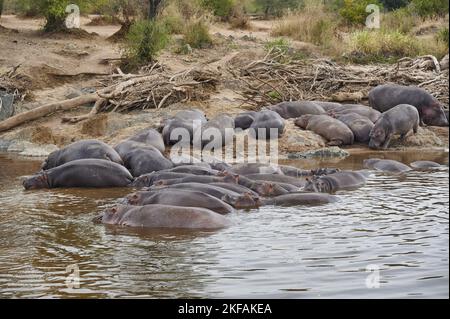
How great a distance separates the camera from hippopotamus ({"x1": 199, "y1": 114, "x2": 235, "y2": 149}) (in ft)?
47.3

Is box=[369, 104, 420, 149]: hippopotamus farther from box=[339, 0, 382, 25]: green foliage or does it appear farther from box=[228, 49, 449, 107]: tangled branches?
box=[339, 0, 382, 25]: green foliage

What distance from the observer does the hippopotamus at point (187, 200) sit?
9.23 m

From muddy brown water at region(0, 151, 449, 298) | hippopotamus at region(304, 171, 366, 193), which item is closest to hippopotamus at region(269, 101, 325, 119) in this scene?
hippopotamus at region(304, 171, 366, 193)

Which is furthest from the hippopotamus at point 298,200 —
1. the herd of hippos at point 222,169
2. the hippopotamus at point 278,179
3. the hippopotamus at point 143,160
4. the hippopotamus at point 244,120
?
the hippopotamus at point 244,120

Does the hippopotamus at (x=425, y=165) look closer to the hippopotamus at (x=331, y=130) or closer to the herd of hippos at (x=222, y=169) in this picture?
the herd of hippos at (x=222, y=169)

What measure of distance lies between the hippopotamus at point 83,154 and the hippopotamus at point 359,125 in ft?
16.2

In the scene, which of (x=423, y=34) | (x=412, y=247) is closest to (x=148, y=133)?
(x=412, y=247)

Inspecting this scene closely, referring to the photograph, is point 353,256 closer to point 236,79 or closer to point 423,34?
point 236,79

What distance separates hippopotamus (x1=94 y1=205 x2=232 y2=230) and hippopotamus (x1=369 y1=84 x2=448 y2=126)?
8485 mm

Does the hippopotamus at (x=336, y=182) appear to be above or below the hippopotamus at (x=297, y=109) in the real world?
below

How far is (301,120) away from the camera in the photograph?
1580 centimetres

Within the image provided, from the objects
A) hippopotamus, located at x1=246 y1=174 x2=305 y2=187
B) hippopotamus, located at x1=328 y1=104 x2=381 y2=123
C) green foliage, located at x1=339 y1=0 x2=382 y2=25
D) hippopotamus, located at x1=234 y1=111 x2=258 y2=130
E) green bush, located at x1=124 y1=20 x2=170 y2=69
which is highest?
green foliage, located at x1=339 y1=0 x2=382 y2=25
